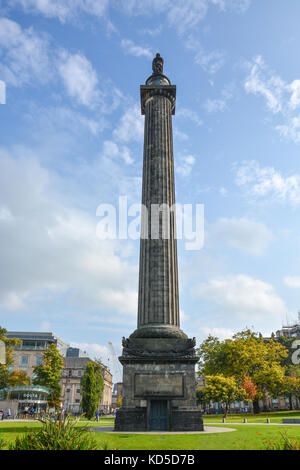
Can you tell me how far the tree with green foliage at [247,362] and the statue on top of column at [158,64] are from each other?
4354 centimetres

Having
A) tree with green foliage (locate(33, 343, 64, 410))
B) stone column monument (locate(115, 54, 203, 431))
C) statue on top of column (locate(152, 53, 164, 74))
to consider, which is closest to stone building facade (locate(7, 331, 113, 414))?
tree with green foliage (locate(33, 343, 64, 410))

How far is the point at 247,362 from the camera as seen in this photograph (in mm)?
57938

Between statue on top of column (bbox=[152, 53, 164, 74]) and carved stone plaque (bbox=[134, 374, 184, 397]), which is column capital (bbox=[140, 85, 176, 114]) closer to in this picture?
statue on top of column (bbox=[152, 53, 164, 74])

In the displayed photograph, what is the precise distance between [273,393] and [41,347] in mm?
54401

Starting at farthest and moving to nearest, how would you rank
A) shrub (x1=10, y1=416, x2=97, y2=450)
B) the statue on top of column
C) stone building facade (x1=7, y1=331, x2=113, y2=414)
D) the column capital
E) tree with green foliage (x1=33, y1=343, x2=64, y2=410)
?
stone building facade (x1=7, y1=331, x2=113, y2=414) < tree with green foliage (x1=33, y1=343, x2=64, y2=410) < the statue on top of column < the column capital < shrub (x1=10, y1=416, x2=97, y2=450)

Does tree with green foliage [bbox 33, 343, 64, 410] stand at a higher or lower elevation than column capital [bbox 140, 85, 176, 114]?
lower

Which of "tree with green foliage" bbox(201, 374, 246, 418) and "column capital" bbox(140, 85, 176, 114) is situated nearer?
"column capital" bbox(140, 85, 176, 114)

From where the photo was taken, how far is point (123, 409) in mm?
28000

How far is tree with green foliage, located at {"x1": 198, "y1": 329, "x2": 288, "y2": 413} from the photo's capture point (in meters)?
56.5

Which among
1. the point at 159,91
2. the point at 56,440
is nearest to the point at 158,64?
the point at 159,91

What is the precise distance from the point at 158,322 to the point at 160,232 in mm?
9107

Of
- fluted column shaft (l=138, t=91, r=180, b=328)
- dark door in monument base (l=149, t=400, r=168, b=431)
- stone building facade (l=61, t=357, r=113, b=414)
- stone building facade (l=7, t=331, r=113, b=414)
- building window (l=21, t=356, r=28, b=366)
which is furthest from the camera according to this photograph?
stone building facade (l=61, t=357, r=113, b=414)
